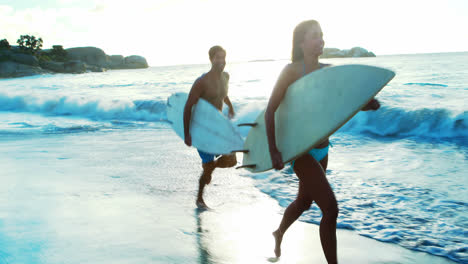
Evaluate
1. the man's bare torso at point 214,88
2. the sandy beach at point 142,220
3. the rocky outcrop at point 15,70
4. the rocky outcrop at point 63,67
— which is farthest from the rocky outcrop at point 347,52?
the man's bare torso at point 214,88

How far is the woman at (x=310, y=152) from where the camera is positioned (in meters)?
2.09

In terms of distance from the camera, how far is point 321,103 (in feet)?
7.32

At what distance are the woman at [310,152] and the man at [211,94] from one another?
4.68ft

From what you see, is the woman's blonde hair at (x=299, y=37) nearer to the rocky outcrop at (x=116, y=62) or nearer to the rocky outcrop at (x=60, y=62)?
the rocky outcrop at (x=60, y=62)

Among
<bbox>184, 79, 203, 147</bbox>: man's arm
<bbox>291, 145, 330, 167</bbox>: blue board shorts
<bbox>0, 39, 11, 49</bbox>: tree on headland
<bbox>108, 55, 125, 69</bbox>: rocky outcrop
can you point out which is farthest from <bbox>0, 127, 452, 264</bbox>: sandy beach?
<bbox>108, 55, 125, 69</bbox>: rocky outcrop

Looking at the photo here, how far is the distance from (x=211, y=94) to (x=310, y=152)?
5.40 feet

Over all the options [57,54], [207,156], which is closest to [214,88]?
[207,156]

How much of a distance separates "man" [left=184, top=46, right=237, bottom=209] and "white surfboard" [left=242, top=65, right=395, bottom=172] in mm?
1380

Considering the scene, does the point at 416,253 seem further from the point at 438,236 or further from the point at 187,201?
the point at 187,201

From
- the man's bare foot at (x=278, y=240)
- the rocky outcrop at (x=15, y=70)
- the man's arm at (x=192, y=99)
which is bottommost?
the man's bare foot at (x=278, y=240)

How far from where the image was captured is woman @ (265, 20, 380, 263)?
2.09 metres

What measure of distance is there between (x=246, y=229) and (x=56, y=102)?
16.2 meters

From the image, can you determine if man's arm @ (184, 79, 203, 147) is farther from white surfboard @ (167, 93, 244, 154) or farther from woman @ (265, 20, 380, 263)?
woman @ (265, 20, 380, 263)

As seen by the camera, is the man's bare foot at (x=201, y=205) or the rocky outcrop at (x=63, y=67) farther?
the rocky outcrop at (x=63, y=67)
